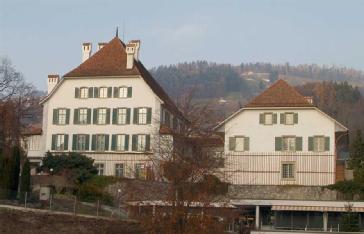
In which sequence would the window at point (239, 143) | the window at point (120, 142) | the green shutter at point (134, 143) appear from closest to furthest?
the window at point (239, 143) → the green shutter at point (134, 143) → the window at point (120, 142)

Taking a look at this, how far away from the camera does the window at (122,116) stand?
176ft

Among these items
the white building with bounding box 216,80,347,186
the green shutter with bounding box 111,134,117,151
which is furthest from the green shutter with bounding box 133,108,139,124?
the white building with bounding box 216,80,347,186

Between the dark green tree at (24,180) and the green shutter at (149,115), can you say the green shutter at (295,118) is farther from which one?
the dark green tree at (24,180)

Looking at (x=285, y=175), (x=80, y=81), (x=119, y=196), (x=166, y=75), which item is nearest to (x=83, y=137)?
(x=80, y=81)

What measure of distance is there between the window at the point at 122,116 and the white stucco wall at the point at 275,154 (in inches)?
336

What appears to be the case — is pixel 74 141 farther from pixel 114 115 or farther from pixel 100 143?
pixel 114 115

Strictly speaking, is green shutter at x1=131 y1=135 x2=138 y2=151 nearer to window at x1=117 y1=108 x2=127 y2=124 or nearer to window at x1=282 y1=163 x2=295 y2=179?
window at x1=117 y1=108 x2=127 y2=124

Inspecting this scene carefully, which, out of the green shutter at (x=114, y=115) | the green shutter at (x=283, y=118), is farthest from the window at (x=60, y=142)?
the green shutter at (x=283, y=118)

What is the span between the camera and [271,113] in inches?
1982

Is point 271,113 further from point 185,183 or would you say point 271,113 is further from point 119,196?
point 185,183

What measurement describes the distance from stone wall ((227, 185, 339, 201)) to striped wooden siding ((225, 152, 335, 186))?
0.96 meters

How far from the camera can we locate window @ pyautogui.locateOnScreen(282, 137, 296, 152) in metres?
49.4

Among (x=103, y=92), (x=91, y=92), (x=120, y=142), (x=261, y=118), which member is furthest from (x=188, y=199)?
(x=91, y=92)

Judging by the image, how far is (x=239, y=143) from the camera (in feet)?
163
